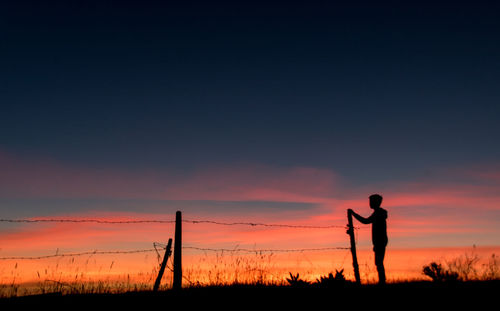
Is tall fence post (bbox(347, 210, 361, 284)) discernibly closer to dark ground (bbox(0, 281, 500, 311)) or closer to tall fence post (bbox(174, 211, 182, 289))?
dark ground (bbox(0, 281, 500, 311))

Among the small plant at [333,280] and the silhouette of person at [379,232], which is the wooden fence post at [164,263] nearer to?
the small plant at [333,280]

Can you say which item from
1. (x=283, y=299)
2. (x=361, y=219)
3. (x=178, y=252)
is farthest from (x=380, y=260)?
(x=178, y=252)

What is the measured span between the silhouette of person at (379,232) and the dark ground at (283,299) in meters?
1.34

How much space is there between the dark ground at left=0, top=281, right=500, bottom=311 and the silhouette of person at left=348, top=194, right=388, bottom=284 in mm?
1341

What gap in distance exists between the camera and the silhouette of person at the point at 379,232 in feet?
37.7

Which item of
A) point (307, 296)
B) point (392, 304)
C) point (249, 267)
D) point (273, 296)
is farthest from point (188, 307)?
point (249, 267)

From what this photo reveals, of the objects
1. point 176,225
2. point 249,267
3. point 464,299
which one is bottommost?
point 464,299

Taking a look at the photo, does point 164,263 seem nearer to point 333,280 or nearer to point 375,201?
point 333,280

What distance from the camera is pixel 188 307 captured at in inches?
316

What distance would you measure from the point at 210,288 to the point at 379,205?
4873mm

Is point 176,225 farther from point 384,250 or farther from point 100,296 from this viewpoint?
point 384,250

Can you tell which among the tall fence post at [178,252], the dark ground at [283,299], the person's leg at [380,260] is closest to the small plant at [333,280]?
the dark ground at [283,299]

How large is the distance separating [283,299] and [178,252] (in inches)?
130

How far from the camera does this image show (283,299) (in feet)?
28.2
